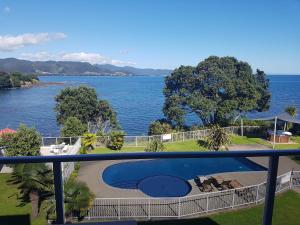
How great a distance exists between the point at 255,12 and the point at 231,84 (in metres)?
48.0

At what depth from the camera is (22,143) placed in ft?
64.0

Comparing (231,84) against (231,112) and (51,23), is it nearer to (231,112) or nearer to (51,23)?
(231,112)

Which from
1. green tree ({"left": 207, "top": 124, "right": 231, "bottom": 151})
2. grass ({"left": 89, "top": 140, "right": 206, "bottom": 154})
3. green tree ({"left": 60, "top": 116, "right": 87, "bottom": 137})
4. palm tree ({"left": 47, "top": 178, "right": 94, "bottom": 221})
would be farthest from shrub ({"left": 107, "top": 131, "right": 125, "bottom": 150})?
palm tree ({"left": 47, "top": 178, "right": 94, "bottom": 221})

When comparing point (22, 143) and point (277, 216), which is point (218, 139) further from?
point (277, 216)

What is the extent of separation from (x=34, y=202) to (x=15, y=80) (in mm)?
102457

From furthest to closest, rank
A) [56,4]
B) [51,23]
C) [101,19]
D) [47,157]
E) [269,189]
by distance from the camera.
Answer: [51,23] < [101,19] < [56,4] < [269,189] < [47,157]

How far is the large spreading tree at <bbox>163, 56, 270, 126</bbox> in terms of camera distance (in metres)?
36.3

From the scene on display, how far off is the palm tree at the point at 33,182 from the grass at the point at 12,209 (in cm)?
3

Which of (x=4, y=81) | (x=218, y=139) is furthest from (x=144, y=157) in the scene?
(x=4, y=81)

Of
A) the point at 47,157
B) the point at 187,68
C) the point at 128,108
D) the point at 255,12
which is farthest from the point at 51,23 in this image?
the point at 47,157

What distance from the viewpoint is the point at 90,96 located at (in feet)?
110

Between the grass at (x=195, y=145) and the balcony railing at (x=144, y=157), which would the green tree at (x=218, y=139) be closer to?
the grass at (x=195, y=145)

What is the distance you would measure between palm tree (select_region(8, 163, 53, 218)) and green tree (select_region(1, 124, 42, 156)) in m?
18.8

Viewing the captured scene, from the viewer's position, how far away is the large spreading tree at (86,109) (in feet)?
108
